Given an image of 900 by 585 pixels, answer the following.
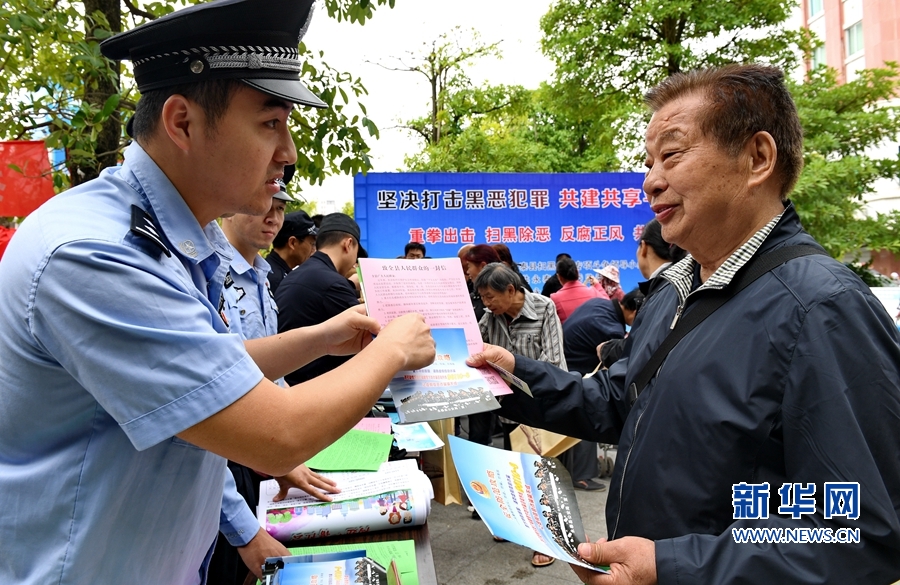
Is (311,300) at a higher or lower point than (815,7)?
lower

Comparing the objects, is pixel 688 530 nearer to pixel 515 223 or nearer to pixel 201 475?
pixel 201 475

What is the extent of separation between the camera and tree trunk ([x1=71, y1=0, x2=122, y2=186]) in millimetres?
3670

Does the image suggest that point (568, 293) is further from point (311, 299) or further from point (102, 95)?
point (102, 95)

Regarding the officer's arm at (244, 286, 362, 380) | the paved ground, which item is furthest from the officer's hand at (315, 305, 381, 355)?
the paved ground

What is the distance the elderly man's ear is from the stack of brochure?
3.90 feet

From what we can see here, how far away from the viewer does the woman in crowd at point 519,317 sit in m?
4.67

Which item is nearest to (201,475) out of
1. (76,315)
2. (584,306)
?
(76,315)

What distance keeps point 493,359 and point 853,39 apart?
32221 mm

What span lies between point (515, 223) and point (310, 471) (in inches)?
312

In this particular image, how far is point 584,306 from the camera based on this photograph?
5.56 meters

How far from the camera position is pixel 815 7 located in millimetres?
29750

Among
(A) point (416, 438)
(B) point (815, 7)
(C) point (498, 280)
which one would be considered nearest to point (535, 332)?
(C) point (498, 280)

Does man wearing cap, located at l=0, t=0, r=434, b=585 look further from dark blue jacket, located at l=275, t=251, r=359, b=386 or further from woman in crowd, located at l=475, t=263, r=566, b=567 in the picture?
woman in crowd, located at l=475, t=263, r=566, b=567

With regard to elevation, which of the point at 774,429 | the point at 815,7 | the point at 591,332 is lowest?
the point at 591,332
